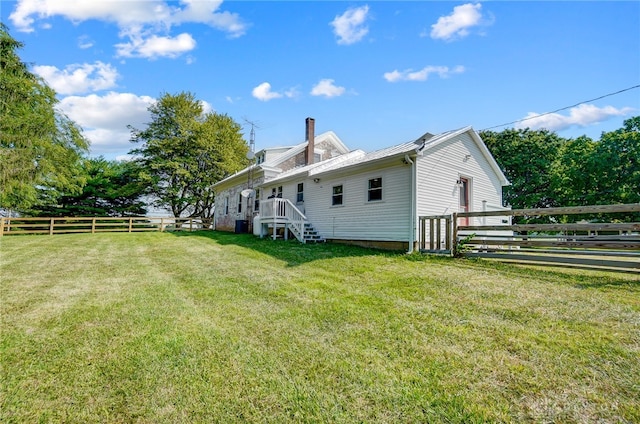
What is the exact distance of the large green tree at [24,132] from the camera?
14.7m

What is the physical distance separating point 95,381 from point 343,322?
243cm

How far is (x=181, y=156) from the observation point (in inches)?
1036

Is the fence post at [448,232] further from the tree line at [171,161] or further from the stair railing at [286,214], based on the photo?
the tree line at [171,161]

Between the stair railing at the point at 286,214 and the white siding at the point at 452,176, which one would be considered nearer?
the white siding at the point at 452,176

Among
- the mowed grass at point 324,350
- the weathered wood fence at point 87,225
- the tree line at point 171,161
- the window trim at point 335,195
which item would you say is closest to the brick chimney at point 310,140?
the window trim at point 335,195

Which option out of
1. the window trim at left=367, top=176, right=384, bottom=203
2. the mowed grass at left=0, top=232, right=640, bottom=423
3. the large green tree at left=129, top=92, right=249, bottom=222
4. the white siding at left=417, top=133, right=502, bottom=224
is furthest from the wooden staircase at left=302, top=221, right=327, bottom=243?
the large green tree at left=129, top=92, right=249, bottom=222

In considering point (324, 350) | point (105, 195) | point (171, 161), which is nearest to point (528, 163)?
point (324, 350)

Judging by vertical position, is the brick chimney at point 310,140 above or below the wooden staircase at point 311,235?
above

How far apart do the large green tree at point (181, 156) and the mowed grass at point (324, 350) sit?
21332mm

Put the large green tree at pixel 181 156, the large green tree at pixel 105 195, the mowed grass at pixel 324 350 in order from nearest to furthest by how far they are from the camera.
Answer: the mowed grass at pixel 324 350, the large green tree at pixel 105 195, the large green tree at pixel 181 156

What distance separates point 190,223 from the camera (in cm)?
2180

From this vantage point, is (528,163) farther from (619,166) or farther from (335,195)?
(335,195)

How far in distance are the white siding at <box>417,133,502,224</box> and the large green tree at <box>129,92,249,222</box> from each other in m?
20.4

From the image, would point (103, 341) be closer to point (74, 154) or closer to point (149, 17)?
point (149, 17)
